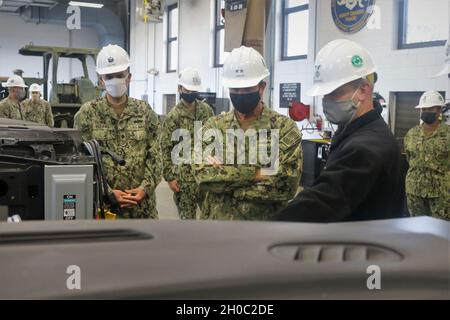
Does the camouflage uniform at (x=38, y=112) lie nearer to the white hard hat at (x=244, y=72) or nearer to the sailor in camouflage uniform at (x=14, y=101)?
the sailor in camouflage uniform at (x=14, y=101)

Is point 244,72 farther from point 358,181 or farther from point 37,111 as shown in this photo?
point 37,111

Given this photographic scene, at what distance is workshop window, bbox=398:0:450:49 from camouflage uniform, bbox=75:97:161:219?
459cm

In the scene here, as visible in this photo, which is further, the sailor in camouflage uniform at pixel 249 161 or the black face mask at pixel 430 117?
the black face mask at pixel 430 117

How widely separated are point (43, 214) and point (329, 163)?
105 centimetres

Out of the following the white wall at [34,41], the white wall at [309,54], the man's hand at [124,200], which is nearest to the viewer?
the man's hand at [124,200]

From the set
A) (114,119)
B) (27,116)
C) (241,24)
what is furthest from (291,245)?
(27,116)

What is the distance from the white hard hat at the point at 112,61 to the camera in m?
3.25

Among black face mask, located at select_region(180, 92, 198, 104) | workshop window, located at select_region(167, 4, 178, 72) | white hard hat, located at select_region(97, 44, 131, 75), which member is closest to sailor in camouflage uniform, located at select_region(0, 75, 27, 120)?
black face mask, located at select_region(180, 92, 198, 104)

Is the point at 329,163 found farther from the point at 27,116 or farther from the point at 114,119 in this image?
the point at 27,116

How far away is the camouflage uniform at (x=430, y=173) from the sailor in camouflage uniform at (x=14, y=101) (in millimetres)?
5834

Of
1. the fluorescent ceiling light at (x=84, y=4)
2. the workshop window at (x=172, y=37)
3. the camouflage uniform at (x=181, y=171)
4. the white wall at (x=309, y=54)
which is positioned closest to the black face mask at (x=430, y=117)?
the white wall at (x=309, y=54)

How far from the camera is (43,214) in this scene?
76.1 inches

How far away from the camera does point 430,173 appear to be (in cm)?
559

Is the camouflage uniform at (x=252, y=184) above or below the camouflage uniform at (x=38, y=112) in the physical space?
below
